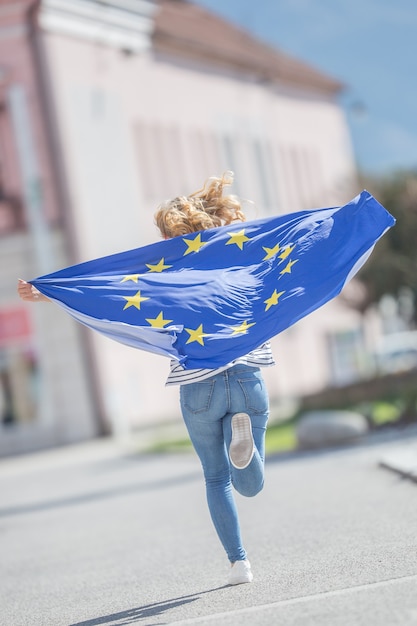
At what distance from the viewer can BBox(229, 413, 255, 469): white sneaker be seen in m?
6.57

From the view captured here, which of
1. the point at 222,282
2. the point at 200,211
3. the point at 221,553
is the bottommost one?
the point at 221,553

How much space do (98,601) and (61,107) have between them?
26485 millimetres

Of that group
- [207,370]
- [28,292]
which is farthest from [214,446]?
[28,292]

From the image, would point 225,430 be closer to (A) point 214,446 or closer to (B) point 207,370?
(A) point 214,446

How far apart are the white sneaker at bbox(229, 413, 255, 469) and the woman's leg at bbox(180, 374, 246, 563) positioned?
157 millimetres

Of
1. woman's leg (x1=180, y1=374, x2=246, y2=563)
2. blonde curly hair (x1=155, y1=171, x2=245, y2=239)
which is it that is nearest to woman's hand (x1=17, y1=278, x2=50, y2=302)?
blonde curly hair (x1=155, y1=171, x2=245, y2=239)

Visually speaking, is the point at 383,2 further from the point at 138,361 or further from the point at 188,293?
the point at 188,293

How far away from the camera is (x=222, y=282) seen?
23.8 feet

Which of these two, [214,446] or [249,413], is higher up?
[249,413]

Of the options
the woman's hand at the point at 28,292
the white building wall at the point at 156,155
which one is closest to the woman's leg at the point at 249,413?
the woman's hand at the point at 28,292

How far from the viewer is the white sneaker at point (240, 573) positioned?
6809 millimetres

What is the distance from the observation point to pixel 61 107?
32844 mm

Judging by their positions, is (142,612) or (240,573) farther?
(240,573)

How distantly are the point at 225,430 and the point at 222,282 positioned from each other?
0.88 m
